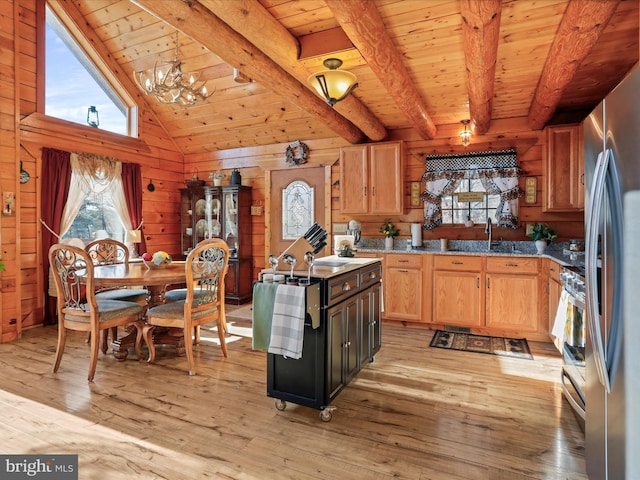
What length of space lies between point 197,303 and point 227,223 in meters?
2.77

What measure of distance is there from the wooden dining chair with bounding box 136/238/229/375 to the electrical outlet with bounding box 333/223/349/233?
7.59 feet

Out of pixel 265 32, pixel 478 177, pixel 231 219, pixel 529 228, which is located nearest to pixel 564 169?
pixel 529 228

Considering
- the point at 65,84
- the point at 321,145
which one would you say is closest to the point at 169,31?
the point at 65,84

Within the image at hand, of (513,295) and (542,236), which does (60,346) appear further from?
(542,236)

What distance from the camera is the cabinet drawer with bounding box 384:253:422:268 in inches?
170

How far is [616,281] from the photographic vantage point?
1269mm

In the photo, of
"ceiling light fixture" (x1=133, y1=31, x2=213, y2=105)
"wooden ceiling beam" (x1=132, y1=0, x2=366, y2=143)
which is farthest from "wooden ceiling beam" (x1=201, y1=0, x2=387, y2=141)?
"ceiling light fixture" (x1=133, y1=31, x2=213, y2=105)

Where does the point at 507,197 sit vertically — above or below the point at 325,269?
above

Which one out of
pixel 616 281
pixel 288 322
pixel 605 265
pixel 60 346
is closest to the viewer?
pixel 616 281

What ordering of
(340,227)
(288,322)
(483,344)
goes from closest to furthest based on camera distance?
(288,322), (483,344), (340,227)

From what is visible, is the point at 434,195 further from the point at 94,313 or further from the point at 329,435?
the point at 94,313

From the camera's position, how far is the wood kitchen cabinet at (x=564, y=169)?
3849mm

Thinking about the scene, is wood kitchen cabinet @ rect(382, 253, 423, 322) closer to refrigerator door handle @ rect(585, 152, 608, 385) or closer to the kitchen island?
the kitchen island

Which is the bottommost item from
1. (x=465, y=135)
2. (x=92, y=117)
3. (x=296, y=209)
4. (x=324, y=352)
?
(x=324, y=352)
